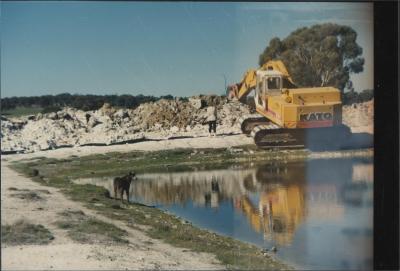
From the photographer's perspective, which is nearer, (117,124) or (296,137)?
(117,124)

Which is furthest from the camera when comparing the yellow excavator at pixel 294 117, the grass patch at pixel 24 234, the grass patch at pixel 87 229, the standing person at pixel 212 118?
the yellow excavator at pixel 294 117

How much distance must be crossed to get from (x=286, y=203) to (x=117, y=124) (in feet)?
4.22

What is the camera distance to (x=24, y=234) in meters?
4.30

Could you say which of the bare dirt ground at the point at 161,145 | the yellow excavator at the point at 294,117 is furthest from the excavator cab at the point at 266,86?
the bare dirt ground at the point at 161,145

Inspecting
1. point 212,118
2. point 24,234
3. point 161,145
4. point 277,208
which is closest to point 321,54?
point 212,118

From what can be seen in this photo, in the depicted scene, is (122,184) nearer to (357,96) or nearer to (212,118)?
(212,118)

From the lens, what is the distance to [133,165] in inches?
181

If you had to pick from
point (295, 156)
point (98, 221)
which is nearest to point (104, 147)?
point (98, 221)

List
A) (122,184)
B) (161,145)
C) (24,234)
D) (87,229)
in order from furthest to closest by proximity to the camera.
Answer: (161,145)
(122,184)
(87,229)
(24,234)

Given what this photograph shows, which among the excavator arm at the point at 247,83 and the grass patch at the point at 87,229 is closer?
the grass patch at the point at 87,229

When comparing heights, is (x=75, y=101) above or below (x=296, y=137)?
above

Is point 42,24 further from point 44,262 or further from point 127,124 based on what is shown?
point 44,262

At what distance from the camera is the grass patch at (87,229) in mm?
4406

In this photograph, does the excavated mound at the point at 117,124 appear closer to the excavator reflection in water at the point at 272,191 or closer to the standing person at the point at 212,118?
the standing person at the point at 212,118
